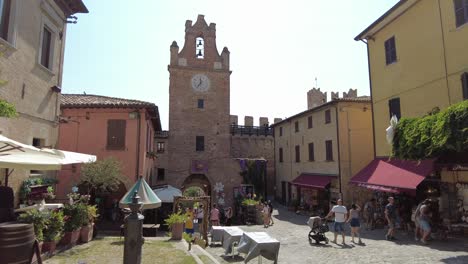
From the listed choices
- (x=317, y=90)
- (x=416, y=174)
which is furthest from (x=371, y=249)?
(x=317, y=90)

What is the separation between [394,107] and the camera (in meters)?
15.6

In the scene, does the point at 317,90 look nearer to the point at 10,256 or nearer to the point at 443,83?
the point at 443,83

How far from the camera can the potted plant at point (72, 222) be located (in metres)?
8.41

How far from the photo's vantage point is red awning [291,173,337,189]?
2289cm

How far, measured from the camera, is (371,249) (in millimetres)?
10680

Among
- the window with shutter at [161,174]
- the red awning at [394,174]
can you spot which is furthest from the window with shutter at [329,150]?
the window with shutter at [161,174]

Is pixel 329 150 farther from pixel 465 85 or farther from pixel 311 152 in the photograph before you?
pixel 465 85

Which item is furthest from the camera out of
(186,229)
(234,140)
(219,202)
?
(234,140)

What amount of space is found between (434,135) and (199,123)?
22.5 meters

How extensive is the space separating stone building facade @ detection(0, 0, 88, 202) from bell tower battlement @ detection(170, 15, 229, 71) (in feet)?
59.6

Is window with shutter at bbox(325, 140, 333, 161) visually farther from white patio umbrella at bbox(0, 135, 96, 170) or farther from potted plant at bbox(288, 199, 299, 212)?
white patio umbrella at bbox(0, 135, 96, 170)

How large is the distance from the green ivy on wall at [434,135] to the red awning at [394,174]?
0.91m

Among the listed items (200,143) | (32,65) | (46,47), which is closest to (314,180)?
(200,143)

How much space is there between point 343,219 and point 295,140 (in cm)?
1779
